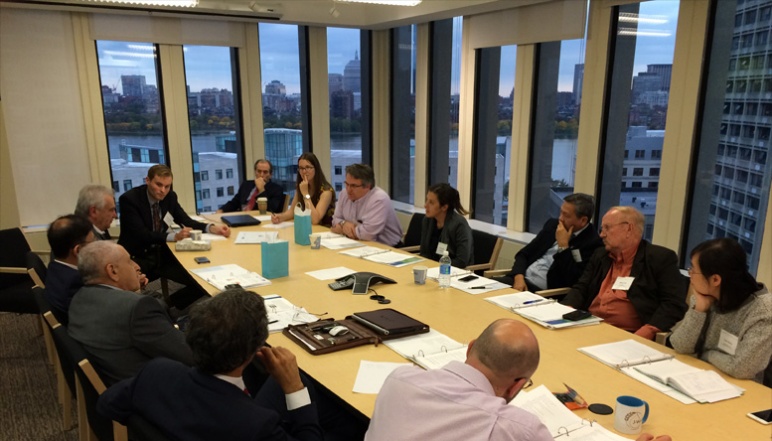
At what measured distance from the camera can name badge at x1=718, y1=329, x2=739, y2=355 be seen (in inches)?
85.0

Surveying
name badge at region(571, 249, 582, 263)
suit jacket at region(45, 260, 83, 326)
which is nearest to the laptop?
suit jacket at region(45, 260, 83, 326)

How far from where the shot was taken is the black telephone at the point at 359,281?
10.2 ft

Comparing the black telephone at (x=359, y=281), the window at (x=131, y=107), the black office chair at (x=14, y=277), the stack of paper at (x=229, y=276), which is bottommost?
the black office chair at (x=14, y=277)

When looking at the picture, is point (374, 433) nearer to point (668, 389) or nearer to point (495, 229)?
point (668, 389)

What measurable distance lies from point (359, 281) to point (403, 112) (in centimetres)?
465

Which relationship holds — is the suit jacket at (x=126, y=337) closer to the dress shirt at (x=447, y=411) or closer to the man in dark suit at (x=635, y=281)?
the dress shirt at (x=447, y=411)

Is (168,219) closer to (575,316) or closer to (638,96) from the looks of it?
(575,316)

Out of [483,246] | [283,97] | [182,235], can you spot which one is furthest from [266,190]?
[483,246]

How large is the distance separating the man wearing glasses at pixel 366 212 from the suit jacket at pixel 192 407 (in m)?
2.98

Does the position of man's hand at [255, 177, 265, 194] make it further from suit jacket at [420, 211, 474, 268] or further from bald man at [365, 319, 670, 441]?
bald man at [365, 319, 670, 441]

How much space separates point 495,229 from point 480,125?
1.24 meters

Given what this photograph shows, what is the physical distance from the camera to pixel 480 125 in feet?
20.8

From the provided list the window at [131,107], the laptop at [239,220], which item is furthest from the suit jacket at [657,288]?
the window at [131,107]

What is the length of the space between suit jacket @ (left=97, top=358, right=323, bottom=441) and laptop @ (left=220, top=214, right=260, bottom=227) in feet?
11.3
